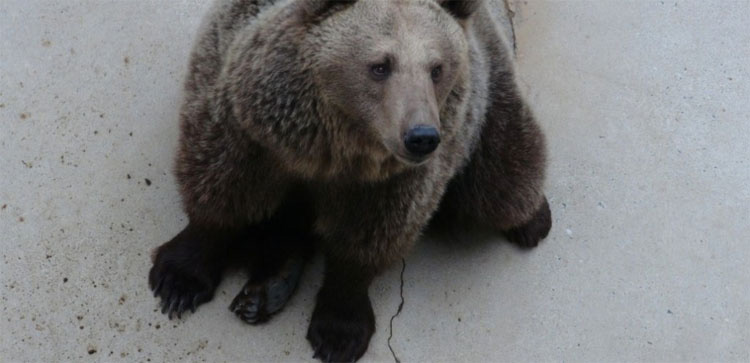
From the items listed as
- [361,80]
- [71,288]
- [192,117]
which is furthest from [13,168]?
[361,80]

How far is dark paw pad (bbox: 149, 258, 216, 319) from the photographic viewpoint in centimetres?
366

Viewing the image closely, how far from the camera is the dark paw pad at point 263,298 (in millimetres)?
3658

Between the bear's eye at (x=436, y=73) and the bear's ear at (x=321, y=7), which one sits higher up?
the bear's ear at (x=321, y=7)

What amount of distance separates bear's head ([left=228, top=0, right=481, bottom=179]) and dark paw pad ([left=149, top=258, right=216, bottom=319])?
885 mm

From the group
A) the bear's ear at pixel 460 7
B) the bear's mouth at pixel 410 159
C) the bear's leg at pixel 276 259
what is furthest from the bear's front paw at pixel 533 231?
the bear's mouth at pixel 410 159

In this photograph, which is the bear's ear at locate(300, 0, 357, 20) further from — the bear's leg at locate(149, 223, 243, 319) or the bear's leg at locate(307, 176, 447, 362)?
the bear's leg at locate(149, 223, 243, 319)

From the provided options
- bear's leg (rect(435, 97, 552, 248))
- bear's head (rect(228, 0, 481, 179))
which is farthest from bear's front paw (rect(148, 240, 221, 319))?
bear's leg (rect(435, 97, 552, 248))

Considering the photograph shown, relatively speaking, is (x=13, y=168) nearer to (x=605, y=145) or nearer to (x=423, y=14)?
(x=423, y=14)

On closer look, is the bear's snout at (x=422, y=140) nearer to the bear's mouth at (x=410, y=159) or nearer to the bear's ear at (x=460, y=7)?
the bear's mouth at (x=410, y=159)

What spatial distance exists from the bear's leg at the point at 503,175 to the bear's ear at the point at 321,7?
3.82 feet

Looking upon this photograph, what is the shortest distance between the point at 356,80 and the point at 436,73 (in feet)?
0.90

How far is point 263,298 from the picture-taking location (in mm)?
3662

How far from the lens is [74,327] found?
3.59 metres

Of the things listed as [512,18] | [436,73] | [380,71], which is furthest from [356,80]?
[512,18]
